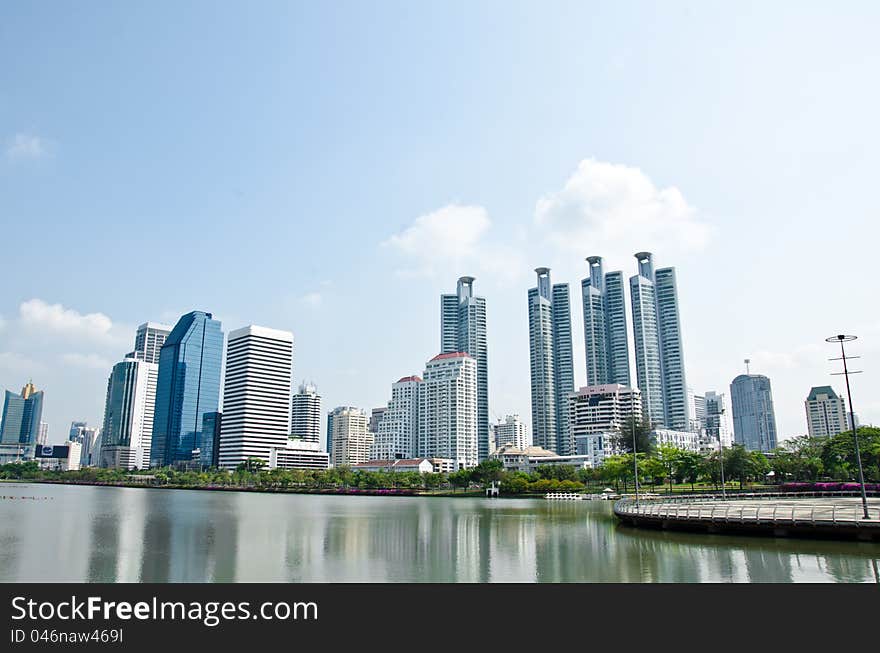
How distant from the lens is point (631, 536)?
46.3m

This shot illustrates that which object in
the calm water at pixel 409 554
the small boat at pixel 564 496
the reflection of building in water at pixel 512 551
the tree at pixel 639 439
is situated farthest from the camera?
the tree at pixel 639 439

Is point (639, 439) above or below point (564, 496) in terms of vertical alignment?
above

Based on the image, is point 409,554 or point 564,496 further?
point 564,496

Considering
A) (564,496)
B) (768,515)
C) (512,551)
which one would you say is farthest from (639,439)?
(512,551)

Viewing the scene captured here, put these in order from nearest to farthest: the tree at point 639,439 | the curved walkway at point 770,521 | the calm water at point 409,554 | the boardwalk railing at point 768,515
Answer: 1. the calm water at point 409,554
2. the curved walkway at point 770,521
3. the boardwalk railing at point 768,515
4. the tree at point 639,439

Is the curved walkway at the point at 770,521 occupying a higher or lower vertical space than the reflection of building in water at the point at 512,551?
higher

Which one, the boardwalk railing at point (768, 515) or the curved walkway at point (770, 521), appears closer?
the curved walkway at point (770, 521)

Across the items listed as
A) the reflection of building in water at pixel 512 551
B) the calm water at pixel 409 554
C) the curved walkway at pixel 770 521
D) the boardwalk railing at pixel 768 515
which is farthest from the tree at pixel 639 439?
the calm water at pixel 409 554

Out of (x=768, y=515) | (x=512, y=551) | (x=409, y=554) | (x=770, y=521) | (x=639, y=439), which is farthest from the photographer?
(x=639, y=439)

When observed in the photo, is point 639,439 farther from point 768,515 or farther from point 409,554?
point 409,554

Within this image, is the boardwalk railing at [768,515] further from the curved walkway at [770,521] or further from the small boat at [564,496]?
the small boat at [564,496]

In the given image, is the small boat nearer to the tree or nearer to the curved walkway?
the tree
